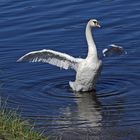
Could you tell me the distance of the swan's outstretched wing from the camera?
614 inches

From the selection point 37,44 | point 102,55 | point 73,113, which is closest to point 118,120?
point 73,113

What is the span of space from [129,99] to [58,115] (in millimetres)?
1623

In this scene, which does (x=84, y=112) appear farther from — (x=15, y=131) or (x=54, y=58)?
(x=15, y=131)

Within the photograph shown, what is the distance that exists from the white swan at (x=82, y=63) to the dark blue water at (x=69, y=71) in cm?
25

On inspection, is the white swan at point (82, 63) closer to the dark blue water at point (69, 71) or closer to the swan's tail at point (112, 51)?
the dark blue water at point (69, 71)

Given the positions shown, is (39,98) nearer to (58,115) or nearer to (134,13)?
(58,115)

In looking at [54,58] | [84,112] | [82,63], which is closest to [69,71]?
[54,58]

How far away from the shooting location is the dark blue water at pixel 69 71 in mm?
12781

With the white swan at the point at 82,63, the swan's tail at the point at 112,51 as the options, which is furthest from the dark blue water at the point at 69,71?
the swan's tail at the point at 112,51

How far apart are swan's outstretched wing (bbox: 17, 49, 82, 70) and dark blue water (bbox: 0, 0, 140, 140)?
39cm

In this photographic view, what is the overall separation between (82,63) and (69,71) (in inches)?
67.1

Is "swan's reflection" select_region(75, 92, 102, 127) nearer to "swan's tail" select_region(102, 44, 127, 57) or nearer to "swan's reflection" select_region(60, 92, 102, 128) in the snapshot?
"swan's reflection" select_region(60, 92, 102, 128)

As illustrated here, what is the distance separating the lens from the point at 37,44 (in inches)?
738

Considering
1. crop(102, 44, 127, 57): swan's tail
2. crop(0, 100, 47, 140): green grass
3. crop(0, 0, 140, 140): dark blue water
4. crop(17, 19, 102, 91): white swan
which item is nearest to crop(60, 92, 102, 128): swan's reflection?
crop(0, 0, 140, 140): dark blue water
